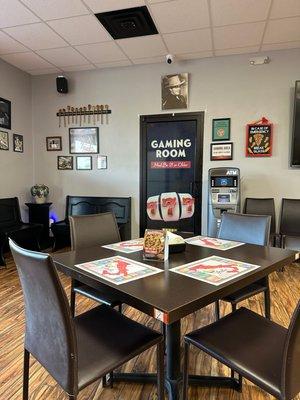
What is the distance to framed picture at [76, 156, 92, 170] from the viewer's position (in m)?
4.75

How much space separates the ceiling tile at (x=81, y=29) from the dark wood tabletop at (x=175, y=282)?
8.63 feet

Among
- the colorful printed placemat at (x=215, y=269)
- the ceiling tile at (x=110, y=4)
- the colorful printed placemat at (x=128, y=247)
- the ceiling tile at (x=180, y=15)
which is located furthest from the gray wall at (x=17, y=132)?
the colorful printed placemat at (x=215, y=269)

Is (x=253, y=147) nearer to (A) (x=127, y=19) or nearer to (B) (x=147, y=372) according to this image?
(A) (x=127, y=19)

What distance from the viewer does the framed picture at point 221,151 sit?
4.14 meters

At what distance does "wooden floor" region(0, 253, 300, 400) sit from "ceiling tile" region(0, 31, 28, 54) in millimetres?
2984

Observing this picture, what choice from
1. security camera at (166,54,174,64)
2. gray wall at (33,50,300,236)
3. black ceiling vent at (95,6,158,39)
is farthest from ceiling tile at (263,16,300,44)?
black ceiling vent at (95,6,158,39)

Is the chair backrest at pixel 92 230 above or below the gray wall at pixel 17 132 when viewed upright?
below

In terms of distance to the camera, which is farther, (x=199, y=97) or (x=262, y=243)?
(x=199, y=97)

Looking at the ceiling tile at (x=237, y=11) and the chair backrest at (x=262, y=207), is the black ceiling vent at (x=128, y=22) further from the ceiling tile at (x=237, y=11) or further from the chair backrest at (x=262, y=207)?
the chair backrest at (x=262, y=207)

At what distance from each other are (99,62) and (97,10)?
1.40 m

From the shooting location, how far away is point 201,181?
4.29m

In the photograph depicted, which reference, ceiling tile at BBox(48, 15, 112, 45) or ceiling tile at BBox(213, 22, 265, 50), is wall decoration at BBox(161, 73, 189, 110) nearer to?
ceiling tile at BBox(213, 22, 265, 50)

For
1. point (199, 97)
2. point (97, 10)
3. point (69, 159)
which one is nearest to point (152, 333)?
point (97, 10)

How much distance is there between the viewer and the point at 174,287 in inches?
46.1
